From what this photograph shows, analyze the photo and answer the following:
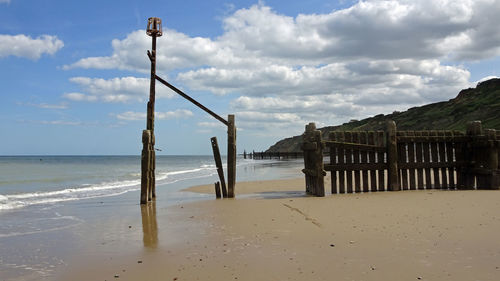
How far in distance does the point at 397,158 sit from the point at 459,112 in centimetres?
5283

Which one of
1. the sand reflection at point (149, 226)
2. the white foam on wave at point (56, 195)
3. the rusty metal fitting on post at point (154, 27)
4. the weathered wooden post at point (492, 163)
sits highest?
the rusty metal fitting on post at point (154, 27)

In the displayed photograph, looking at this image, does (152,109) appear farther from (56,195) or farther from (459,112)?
Answer: (459,112)

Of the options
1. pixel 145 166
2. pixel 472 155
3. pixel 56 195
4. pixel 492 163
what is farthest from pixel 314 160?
pixel 56 195

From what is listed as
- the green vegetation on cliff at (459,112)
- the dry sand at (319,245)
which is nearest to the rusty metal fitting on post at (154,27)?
the dry sand at (319,245)

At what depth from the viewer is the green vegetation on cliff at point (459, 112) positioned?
5125 centimetres

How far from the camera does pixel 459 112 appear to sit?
58.4 m

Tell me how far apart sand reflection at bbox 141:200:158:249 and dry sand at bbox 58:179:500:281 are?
0.02m

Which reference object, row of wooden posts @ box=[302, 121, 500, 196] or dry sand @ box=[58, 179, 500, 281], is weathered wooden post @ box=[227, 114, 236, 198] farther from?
dry sand @ box=[58, 179, 500, 281]

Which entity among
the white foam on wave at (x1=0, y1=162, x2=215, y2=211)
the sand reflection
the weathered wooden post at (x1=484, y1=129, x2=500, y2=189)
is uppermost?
the weathered wooden post at (x1=484, y1=129, x2=500, y2=189)

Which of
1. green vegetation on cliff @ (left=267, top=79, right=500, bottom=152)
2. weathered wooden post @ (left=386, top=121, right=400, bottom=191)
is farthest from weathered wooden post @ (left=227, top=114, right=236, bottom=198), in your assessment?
green vegetation on cliff @ (left=267, top=79, right=500, bottom=152)

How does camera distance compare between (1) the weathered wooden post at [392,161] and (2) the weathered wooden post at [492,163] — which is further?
(1) the weathered wooden post at [392,161]

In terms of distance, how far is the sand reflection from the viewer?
6926mm

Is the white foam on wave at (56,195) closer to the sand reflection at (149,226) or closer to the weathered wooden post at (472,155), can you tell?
the sand reflection at (149,226)

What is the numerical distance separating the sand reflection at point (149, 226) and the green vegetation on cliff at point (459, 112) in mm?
41616
